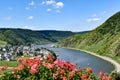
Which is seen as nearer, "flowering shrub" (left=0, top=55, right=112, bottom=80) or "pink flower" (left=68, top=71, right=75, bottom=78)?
"pink flower" (left=68, top=71, right=75, bottom=78)

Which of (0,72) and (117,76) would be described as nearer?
(0,72)

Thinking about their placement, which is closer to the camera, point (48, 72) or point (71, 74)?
point (71, 74)

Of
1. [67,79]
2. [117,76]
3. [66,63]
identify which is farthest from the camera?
[117,76]

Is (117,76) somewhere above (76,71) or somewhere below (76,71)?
below

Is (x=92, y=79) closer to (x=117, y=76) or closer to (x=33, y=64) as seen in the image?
(x=33, y=64)

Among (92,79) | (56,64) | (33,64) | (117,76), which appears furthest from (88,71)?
(117,76)

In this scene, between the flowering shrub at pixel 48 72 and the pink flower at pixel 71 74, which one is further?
the flowering shrub at pixel 48 72

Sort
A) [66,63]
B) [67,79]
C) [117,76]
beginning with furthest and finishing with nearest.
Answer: [117,76] < [66,63] < [67,79]
